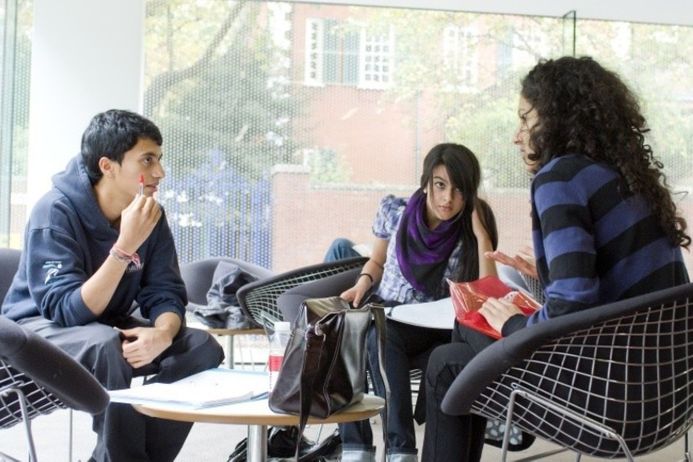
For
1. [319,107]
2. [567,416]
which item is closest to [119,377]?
[567,416]

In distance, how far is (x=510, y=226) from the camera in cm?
661

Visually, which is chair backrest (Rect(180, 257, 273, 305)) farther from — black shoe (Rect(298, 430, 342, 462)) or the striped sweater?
the striped sweater

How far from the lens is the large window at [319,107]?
632cm

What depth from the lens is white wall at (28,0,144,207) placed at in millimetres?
5812

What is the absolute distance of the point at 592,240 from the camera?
7.22 feet

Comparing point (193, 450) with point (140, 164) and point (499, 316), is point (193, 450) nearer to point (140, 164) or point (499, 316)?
point (140, 164)

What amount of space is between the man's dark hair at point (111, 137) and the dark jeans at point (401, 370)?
1109 millimetres

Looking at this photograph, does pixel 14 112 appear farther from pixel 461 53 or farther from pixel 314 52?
pixel 461 53

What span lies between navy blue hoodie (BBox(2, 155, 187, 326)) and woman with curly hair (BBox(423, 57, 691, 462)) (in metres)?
1.21

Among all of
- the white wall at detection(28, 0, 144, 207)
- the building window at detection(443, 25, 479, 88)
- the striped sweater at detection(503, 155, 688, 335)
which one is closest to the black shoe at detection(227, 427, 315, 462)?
the striped sweater at detection(503, 155, 688, 335)

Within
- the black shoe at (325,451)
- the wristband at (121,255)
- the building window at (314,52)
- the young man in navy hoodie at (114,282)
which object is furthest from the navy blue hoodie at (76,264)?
the building window at (314,52)

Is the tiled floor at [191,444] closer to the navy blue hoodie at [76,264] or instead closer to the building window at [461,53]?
the navy blue hoodie at [76,264]

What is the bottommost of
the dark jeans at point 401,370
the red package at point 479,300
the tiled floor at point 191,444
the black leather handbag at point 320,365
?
the tiled floor at point 191,444

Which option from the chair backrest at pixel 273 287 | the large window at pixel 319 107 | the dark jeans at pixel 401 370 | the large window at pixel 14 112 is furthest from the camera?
the large window at pixel 319 107
